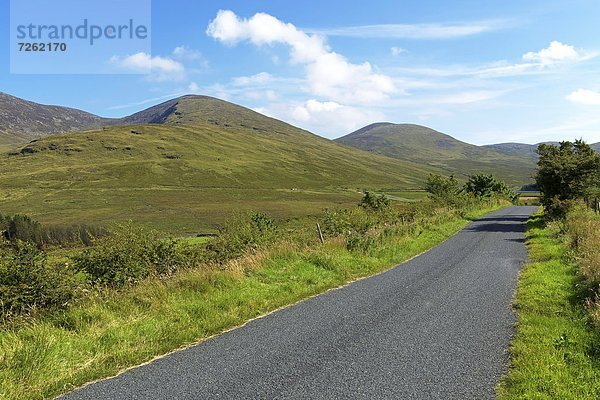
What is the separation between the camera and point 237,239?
781 inches

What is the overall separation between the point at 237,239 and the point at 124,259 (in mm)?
7257

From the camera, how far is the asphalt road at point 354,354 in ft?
20.8

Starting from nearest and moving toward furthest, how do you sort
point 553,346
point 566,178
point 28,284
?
point 553,346 → point 28,284 → point 566,178

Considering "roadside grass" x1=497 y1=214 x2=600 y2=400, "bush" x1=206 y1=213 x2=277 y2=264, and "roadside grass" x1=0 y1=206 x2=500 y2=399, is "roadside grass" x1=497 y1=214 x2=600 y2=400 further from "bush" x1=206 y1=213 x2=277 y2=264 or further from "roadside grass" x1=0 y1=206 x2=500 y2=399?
"bush" x1=206 y1=213 x2=277 y2=264

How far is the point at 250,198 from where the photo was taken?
571 feet

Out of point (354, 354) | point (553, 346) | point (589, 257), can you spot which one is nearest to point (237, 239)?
point (354, 354)

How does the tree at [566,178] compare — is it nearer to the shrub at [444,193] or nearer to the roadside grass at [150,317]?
the shrub at [444,193]

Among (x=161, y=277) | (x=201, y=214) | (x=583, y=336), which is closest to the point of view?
(x=583, y=336)

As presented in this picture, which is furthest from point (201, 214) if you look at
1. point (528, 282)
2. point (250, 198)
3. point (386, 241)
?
point (528, 282)

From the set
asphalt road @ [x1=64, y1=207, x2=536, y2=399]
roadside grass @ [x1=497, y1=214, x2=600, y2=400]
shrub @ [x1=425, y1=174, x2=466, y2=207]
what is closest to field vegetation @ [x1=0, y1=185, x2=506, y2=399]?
asphalt road @ [x1=64, y1=207, x2=536, y2=399]

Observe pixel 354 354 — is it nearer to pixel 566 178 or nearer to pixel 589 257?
pixel 589 257

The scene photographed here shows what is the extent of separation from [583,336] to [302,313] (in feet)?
18.8

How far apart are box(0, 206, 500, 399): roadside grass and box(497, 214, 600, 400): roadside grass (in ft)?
18.0

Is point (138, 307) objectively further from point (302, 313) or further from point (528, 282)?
point (528, 282)
